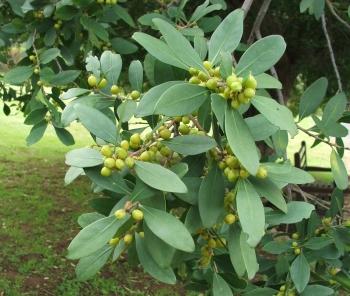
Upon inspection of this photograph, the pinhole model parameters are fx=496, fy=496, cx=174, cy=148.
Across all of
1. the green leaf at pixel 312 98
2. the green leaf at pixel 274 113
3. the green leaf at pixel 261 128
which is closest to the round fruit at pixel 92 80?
the green leaf at pixel 261 128

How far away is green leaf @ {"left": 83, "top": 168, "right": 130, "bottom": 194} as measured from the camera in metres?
0.99

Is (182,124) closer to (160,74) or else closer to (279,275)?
(160,74)

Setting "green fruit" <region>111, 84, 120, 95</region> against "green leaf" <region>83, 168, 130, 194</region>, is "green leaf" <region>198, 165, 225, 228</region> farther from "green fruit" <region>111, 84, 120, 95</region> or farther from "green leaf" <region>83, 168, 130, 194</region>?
"green fruit" <region>111, 84, 120, 95</region>

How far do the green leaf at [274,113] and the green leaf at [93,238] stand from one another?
1.07 feet

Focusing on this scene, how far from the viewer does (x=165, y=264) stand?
3.15 ft

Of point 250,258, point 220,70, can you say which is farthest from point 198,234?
point 220,70

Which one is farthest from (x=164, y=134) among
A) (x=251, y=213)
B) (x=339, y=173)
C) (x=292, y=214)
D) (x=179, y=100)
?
(x=339, y=173)

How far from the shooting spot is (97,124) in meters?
1.04

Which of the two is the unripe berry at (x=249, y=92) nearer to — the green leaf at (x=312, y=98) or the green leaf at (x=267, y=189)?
the green leaf at (x=267, y=189)

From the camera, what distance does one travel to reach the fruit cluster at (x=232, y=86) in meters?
0.85

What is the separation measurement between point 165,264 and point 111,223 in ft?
0.44

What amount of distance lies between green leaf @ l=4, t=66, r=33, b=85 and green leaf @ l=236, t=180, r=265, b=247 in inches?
53.9

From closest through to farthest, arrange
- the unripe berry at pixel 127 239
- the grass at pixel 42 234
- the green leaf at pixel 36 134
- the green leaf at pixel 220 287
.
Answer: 1. the unripe berry at pixel 127 239
2. the green leaf at pixel 220 287
3. the green leaf at pixel 36 134
4. the grass at pixel 42 234

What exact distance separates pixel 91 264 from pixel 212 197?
1.00ft
